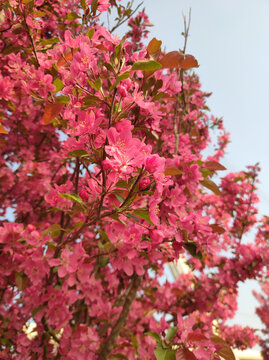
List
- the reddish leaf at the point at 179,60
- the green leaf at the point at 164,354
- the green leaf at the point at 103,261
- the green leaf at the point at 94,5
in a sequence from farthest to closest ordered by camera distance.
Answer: the green leaf at the point at 103,261 → the green leaf at the point at 94,5 → the green leaf at the point at 164,354 → the reddish leaf at the point at 179,60

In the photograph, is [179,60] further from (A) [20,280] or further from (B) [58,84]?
(A) [20,280]

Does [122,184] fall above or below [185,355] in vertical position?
above

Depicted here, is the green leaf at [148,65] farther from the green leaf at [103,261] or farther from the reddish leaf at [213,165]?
the green leaf at [103,261]

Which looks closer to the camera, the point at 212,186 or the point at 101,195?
the point at 101,195

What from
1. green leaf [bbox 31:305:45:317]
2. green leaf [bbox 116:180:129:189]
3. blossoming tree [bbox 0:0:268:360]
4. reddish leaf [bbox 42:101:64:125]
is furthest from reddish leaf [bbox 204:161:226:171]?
green leaf [bbox 31:305:45:317]

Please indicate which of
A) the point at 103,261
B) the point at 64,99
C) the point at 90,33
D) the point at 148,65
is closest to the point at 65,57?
the point at 90,33

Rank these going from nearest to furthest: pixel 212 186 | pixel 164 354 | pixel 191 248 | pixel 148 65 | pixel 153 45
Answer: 1. pixel 148 65
2. pixel 153 45
3. pixel 164 354
4. pixel 191 248
5. pixel 212 186

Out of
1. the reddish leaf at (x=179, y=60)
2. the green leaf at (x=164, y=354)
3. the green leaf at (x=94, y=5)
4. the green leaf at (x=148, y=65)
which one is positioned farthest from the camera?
the green leaf at (x=94, y=5)

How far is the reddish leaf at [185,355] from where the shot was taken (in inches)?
35.4

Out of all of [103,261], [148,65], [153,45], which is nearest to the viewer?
[148,65]

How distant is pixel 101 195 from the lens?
0.74 meters

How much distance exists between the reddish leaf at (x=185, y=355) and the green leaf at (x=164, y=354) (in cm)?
4

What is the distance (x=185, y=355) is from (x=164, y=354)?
0.09m

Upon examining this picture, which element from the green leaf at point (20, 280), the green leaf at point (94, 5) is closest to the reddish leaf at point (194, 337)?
the green leaf at point (20, 280)
